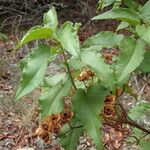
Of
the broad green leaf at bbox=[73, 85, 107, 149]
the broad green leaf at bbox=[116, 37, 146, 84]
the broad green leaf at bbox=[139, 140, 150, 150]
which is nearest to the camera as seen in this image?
the broad green leaf at bbox=[116, 37, 146, 84]

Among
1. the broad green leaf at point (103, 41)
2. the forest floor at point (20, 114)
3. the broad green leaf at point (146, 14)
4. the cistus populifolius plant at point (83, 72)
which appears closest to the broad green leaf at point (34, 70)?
the cistus populifolius plant at point (83, 72)

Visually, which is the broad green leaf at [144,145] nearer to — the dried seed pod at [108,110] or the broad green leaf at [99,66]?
the dried seed pod at [108,110]

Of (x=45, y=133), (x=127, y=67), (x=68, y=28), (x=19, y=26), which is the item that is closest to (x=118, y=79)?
(x=127, y=67)

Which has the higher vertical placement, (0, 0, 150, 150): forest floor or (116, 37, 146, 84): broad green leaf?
(116, 37, 146, 84): broad green leaf

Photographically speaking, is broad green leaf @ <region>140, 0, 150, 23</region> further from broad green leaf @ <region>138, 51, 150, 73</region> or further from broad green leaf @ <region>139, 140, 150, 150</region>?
broad green leaf @ <region>139, 140, 150, 150</region>

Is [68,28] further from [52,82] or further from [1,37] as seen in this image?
[1,37]

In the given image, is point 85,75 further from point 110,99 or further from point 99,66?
point 99,66

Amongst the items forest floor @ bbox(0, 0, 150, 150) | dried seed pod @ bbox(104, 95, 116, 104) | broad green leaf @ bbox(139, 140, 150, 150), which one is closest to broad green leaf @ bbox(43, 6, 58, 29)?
dried seed pod @ bbox(104, 95, 116, 104)

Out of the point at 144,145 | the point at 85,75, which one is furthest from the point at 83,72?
the point at 144,145
